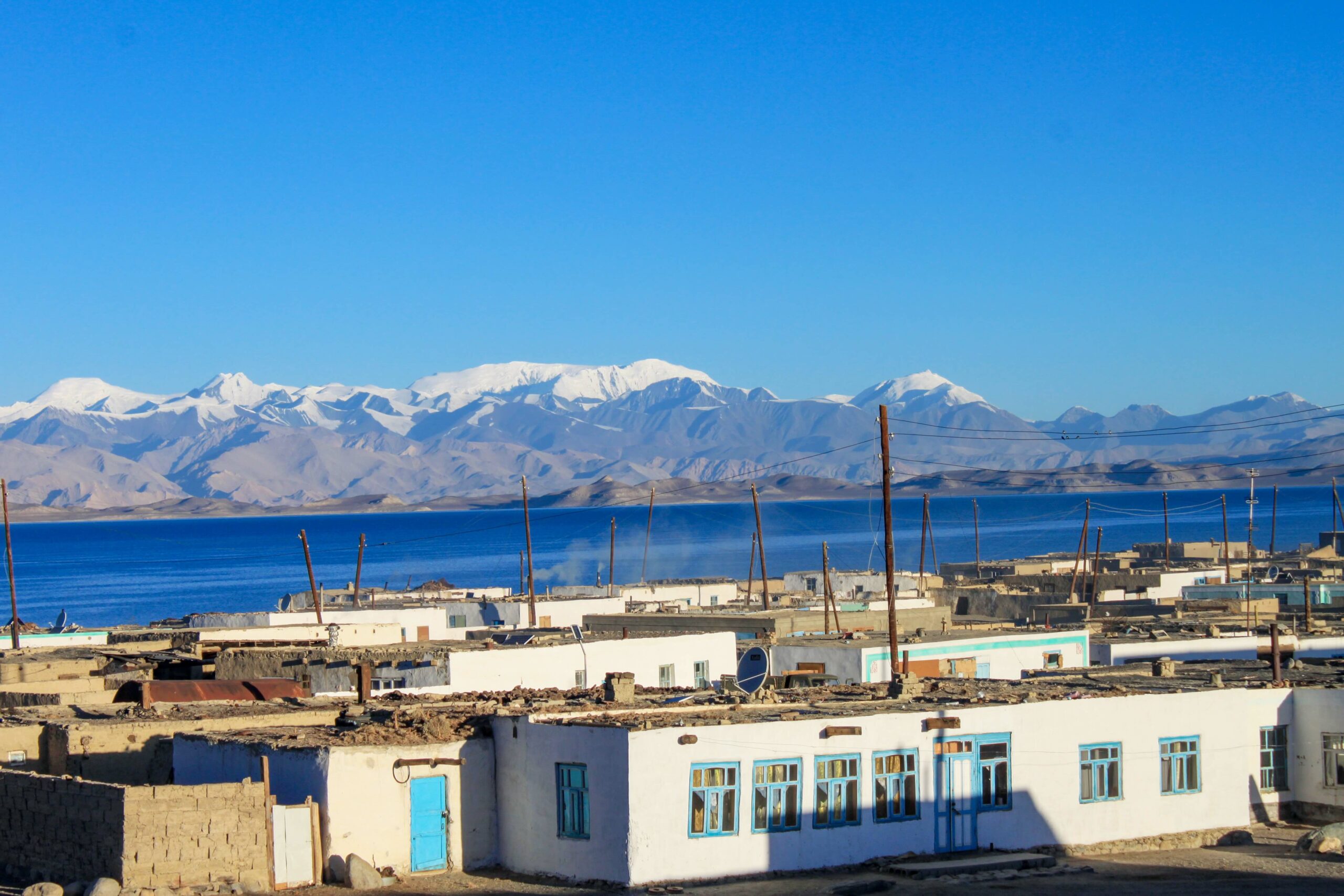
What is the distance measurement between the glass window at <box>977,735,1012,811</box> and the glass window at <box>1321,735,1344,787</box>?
687 cm

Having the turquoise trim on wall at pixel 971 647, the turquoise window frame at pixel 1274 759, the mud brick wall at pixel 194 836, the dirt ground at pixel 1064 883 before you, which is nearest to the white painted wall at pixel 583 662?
the turquoise trim on wall at pixel 971 647

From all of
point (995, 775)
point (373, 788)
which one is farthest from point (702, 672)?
point (373, 788)

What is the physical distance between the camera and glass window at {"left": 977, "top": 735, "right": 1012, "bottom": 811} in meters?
25.2

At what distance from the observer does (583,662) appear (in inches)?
1578

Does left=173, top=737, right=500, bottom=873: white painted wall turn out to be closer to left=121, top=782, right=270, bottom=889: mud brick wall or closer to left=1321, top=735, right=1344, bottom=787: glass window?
left=121, top=782, right=270, bottom=889: mud brick wall

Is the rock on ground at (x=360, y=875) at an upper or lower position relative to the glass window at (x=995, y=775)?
lower

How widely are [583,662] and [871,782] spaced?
55.1 feet

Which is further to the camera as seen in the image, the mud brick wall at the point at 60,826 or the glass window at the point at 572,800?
the glass window at the point at 572,800

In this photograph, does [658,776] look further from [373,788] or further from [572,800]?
[373,788]

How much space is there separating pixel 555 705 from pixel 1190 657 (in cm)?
2077

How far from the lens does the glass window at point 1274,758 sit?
93.3 ft

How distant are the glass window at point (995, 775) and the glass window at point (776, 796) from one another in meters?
3.36

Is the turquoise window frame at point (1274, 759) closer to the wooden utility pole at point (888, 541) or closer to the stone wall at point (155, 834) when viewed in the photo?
the wooden utility pole at point (888, 541)

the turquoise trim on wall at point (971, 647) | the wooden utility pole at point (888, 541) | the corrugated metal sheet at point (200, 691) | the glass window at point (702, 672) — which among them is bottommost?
the glass window at point (702, 672)
